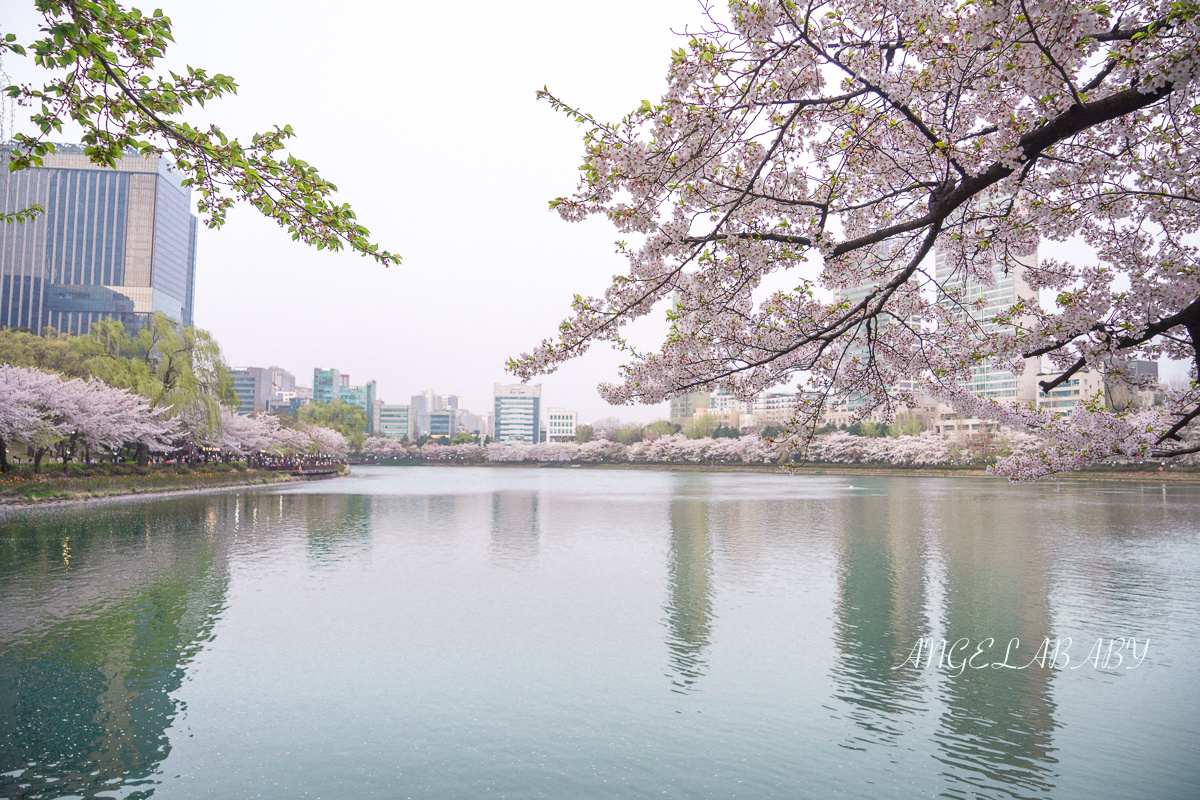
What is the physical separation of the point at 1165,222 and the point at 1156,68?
2.40m

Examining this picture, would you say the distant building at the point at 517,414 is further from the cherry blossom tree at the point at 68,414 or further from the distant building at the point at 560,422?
the cherry blossom tree at the point at 68,414

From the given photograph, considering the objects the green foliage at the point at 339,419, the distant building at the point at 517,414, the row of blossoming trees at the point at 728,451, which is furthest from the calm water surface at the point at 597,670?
the distant building at the point at 517,414

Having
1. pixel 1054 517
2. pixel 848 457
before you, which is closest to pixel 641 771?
pixel 1054 517

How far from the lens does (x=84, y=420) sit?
27812 mm

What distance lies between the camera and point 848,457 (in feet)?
231

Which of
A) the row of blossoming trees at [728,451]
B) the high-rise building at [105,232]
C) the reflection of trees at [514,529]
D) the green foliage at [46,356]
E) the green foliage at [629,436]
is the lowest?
the reflection of trees at [514,529]

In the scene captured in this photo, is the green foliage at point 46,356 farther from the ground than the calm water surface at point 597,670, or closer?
farther from the ground

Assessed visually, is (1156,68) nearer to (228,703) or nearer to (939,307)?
(939,307)

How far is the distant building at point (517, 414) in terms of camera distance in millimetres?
191125

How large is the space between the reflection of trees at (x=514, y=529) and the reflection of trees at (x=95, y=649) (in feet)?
21.4

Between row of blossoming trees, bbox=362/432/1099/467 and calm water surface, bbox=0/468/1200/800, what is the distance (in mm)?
25683

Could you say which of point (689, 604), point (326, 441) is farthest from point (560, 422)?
point (689, 604)

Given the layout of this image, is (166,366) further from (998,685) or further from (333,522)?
(998,685)

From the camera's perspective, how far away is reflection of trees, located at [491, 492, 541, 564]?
57.5 feet
